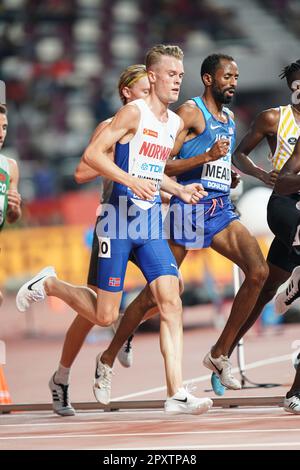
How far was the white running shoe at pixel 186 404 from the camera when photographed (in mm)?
6688

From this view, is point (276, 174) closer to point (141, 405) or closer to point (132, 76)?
point (132, 76)

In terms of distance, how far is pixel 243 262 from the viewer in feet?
25.1

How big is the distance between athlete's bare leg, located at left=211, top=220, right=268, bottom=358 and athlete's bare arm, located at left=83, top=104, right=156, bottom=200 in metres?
0.89

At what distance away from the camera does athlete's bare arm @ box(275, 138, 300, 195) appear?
714 cm

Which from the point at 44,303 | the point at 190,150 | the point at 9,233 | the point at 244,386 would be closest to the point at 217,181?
the point at 190,150

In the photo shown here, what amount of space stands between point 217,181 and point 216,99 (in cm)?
59

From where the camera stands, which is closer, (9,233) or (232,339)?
(232,339)

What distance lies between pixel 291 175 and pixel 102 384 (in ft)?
6.51

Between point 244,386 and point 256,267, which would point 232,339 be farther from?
point 244,386

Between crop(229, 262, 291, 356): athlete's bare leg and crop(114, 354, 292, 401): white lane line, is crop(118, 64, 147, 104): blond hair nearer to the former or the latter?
crop(229, 262, 291, 356): athlete's bare leg

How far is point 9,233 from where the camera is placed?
20000mm

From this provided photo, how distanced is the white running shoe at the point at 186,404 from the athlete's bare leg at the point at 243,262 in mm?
1123

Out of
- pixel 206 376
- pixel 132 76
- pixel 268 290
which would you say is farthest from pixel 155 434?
pixel 206 376
